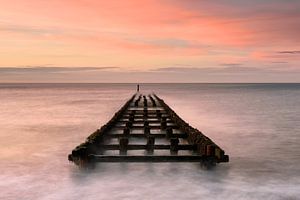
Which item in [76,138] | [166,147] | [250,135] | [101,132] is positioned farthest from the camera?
[250,135]

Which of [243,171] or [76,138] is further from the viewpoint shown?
[76,138]

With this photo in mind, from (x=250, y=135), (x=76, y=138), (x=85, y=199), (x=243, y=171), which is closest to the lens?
(x=85, y=199)

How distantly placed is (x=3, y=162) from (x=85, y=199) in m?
5.45

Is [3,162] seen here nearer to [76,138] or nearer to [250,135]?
[76,138]

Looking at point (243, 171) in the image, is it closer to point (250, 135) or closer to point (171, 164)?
point (171, 164)

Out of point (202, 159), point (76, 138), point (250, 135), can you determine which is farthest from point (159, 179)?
point (250, 135)

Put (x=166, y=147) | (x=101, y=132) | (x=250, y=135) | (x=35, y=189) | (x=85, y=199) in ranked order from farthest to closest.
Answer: (x=250, y=135), (x=101, y=132), (x=166, y=147), (x=35, y=189), (x=85, y=199)

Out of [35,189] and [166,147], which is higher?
[166,147]

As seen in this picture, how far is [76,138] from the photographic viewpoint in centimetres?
2066

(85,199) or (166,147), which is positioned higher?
(166,147)

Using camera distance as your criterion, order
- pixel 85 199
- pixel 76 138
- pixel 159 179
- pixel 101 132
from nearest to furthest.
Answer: pixel 85 199, pixel 159 179, pixel 101 132, pixel 76 138

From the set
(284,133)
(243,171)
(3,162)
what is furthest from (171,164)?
(284,133)

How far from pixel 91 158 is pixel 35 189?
175 cm

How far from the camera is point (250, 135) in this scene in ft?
73.0
